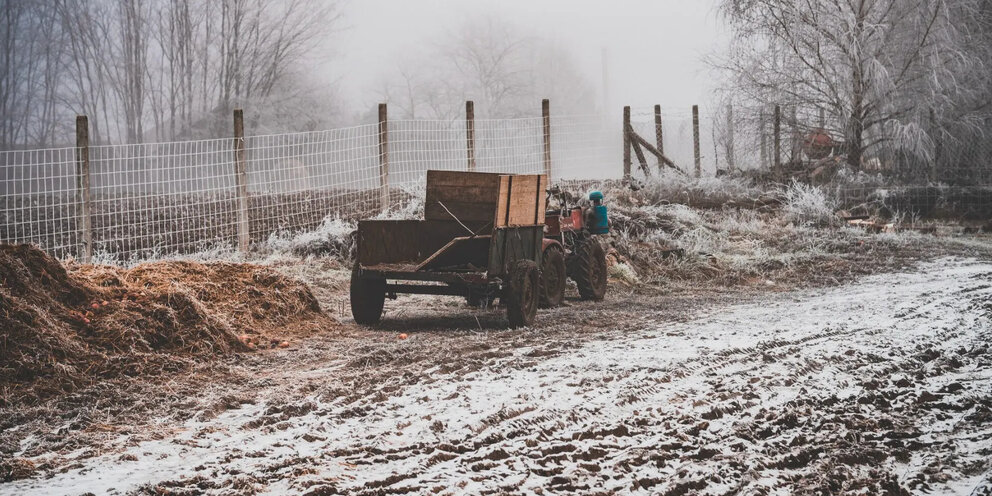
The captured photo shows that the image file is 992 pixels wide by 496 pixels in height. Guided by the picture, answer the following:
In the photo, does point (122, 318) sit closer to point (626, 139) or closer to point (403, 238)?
point (403, 238)

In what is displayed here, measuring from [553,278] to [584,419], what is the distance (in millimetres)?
4425

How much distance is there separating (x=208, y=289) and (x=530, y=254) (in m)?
2.81

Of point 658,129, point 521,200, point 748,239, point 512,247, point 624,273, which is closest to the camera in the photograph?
point 512,247

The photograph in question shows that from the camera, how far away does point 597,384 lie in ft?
17.7

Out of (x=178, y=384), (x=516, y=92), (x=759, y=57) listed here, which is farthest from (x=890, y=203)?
(x=516, y=92)

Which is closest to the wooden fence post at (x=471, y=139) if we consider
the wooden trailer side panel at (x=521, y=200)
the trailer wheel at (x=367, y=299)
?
the wooden trailer side panel at (x=521, y=200)

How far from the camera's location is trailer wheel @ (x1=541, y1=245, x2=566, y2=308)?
8758mm

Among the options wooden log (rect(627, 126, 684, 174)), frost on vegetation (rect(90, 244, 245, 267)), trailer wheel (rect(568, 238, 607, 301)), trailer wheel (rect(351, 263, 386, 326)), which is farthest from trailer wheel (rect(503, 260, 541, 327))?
wooden log (rect(627, 126, 684, 174))

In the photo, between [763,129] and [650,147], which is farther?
[763,129]

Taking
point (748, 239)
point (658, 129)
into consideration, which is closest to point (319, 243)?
point (748, 239)

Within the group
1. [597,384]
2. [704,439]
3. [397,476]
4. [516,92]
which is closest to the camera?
[397,476]

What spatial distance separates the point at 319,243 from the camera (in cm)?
1161

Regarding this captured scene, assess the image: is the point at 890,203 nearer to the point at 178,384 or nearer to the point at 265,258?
the point at 265,258

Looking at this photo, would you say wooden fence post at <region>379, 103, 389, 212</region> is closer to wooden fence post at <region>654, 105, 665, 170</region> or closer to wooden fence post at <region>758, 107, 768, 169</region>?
wooden fence post at <region>654, 105, 665, 170</region>
